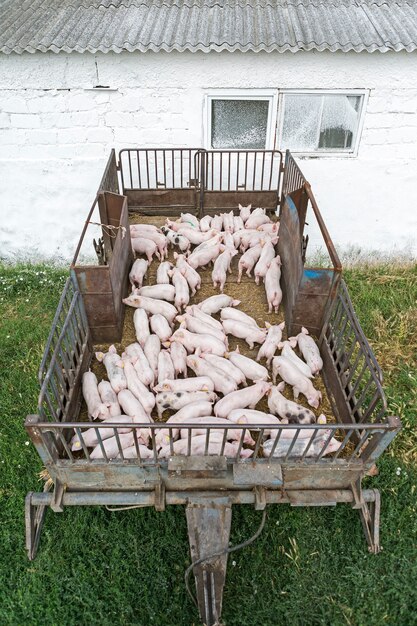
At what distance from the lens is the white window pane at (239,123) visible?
738cm

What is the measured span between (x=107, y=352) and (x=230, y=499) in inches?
72.9

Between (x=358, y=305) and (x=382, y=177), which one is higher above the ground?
(x=382, y=177)

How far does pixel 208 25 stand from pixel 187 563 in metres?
6.91

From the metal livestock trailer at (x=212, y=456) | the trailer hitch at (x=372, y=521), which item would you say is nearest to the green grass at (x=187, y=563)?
the trailer hitch at (x=372, y=521)

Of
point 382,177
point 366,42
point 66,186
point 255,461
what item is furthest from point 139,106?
point 255,461

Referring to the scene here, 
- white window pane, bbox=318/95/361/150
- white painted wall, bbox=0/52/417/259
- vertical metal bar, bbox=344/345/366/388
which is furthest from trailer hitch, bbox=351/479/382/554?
white window pane, bbox=318/95/361/150

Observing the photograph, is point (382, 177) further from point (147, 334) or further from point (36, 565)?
point (36, 565)

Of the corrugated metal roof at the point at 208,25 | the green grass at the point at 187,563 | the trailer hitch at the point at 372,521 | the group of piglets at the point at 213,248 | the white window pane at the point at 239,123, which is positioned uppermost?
the corrugated metal roof at the point at 208,25

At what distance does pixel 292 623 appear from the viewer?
3783 millimetres

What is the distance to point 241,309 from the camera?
5059 mm

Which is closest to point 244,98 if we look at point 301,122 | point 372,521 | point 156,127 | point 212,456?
point 301,122

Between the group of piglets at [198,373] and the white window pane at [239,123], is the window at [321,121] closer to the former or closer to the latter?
the white window pane at [239,123]

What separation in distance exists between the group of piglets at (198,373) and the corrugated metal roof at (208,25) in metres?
3.02

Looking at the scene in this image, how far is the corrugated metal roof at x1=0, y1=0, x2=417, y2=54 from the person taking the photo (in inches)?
256
